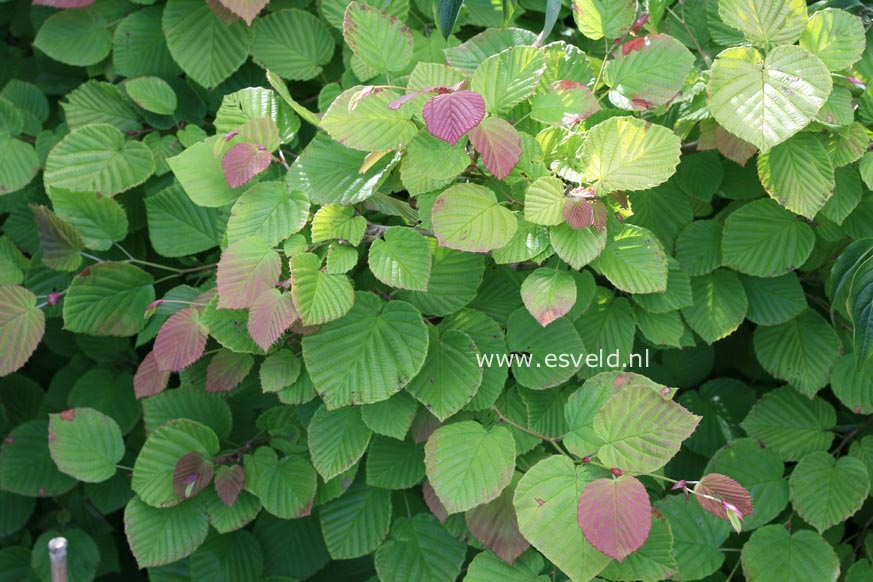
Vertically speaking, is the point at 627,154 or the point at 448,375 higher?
the point at 627,154

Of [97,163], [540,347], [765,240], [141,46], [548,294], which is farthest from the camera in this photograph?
[141,46]

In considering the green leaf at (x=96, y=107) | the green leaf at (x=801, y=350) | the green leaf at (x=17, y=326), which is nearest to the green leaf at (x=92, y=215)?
the green leaf at (x=17, y=326)

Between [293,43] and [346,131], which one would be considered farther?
[293,43]

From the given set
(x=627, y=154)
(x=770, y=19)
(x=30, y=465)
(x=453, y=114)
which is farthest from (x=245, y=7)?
(x=30, y=465)

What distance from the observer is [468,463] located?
43.8 inches

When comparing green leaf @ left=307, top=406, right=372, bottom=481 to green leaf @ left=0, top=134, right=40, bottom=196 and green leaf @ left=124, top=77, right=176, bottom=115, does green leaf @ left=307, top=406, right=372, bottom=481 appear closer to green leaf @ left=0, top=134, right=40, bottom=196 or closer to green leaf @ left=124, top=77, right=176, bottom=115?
green leaf @ left=124, top=77, right=176, bottom=115

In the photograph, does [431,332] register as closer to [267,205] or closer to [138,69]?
[267,205]

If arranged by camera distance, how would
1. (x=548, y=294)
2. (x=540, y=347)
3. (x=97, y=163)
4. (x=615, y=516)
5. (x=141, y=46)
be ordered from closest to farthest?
(x=615, y=516) < (x=548, y=294) < (x=540, y=347) < (x=97, y=163) < (x=141, y=46)

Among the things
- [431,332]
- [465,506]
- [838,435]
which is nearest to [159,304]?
[431,332]

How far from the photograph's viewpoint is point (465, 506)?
3.55 feet

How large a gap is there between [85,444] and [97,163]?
0.44m

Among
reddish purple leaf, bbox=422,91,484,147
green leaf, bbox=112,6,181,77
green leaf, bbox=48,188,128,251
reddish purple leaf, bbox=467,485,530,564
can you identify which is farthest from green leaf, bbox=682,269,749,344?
green leaf, bbox=112,6,181,77

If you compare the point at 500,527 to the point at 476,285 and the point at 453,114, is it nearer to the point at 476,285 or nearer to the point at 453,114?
the point at 476,285

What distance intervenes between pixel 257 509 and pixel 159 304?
327 millimetres
